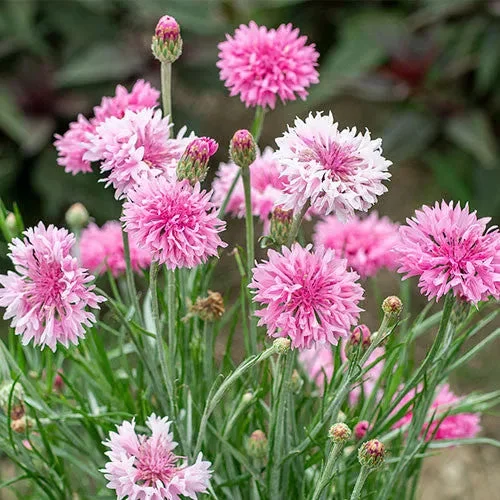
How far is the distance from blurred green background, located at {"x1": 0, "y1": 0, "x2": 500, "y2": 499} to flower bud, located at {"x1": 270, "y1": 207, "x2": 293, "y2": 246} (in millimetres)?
1172

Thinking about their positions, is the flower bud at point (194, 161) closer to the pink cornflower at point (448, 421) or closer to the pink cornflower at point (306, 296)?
the pink cornflower at point (306, 296)

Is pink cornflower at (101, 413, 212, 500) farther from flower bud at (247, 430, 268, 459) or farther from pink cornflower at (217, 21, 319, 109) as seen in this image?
pink cornflower at (217, 21, 319, 109)

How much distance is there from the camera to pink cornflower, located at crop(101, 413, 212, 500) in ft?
1.68

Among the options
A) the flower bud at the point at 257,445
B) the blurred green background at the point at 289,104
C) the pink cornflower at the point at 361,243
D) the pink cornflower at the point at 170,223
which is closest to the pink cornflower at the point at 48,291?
the pink cornflower at the point at 170,223

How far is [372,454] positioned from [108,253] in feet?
1.10

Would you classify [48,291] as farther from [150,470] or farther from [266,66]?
[266,66]

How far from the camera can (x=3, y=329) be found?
1643 mm

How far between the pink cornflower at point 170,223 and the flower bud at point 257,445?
16cm

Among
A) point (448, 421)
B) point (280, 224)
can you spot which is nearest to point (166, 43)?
point (280, 224)

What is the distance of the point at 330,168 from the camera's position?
0.51m

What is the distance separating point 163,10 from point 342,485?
1.28m

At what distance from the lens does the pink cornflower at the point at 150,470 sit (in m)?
0.51

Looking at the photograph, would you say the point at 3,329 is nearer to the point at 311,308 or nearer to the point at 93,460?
the point at 93,460

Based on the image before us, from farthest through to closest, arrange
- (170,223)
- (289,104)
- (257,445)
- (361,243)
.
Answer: (289,104) → (361,243) → (257,445) → (170,223)
